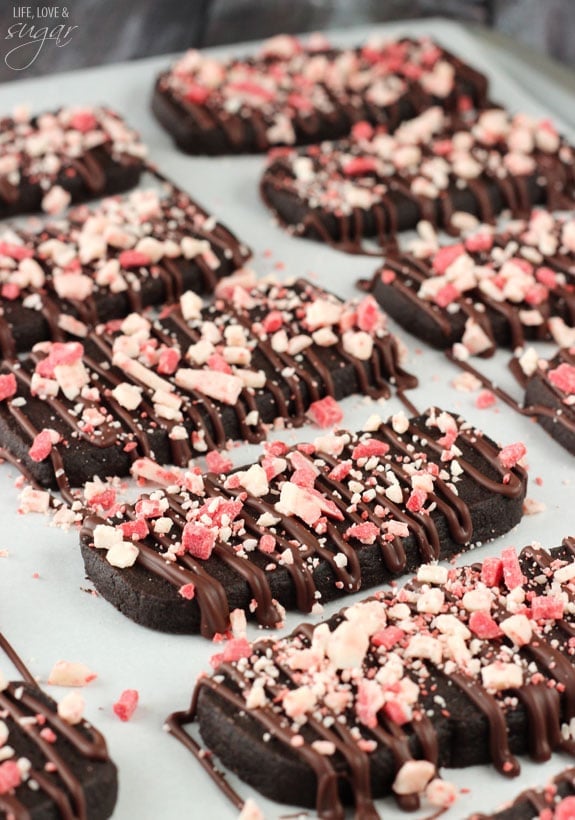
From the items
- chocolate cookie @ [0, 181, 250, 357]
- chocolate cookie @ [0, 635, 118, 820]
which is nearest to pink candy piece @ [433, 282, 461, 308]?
chocolate cookie @ [0, 181, 250, 357]

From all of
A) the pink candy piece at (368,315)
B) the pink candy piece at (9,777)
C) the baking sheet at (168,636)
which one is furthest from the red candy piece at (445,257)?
the pink candy piece at (9,777)

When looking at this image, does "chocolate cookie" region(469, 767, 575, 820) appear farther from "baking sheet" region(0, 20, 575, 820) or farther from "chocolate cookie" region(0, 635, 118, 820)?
"chocolate cookie" region(0, 635, 118, 820)

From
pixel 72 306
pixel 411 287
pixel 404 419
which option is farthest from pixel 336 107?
pixel 404 419

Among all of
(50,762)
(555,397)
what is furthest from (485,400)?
(50,762)

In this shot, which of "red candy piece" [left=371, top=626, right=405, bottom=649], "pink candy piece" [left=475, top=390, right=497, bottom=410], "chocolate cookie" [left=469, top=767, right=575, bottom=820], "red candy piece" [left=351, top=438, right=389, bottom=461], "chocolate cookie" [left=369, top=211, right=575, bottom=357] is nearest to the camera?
"chocolate cookie" [left=469, top=767, right=575, bottom=820]

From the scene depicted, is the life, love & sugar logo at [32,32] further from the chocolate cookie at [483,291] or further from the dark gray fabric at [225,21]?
the chocolate cookie at [483,291]

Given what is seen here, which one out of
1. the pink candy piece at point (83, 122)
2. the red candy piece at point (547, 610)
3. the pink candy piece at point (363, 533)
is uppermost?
the red candy piece at point (547, 610)

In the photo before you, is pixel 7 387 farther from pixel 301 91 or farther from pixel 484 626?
pixel 301 91
